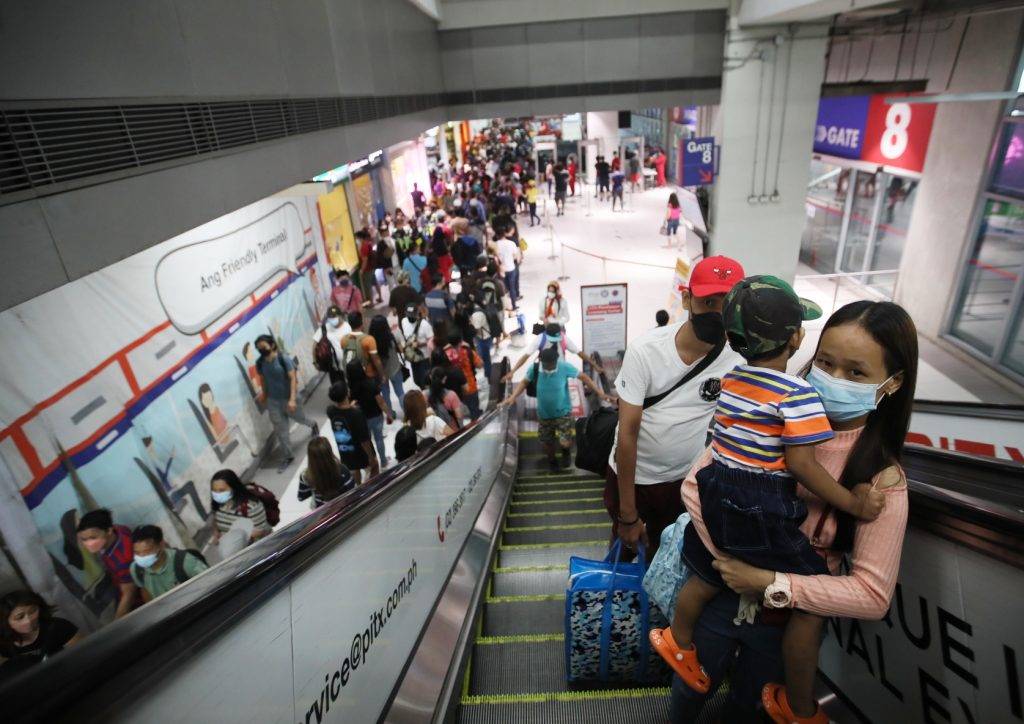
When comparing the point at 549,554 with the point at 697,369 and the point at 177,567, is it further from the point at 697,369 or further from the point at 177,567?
the point at 177,567

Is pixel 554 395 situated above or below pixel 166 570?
below

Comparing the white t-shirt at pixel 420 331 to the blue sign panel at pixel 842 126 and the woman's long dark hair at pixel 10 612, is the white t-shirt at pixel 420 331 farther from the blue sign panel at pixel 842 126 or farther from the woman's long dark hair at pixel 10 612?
the blue sign panel at pixel 842 126

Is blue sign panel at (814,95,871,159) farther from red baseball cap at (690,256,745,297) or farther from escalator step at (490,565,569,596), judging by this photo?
escalator step at (490,565,569,596)

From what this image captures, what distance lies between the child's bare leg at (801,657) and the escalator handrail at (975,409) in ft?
5.83

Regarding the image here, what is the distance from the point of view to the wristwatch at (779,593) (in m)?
1.58

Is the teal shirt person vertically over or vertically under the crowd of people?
under

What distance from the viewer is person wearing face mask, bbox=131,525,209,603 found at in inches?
125

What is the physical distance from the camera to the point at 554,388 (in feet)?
17.7

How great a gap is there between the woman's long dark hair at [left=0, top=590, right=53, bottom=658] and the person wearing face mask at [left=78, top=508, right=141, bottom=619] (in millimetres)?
555

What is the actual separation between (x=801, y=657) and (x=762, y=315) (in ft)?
3.48

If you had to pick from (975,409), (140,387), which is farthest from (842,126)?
(140,387)

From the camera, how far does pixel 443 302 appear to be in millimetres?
8375

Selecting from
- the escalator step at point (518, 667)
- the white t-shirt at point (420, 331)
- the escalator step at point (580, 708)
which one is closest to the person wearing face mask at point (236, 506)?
the escalator step at point (518, 667)

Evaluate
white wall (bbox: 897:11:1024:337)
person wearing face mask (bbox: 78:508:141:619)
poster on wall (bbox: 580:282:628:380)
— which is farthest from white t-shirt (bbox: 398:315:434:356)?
white wall (bbox: 897:11:1024:337)
